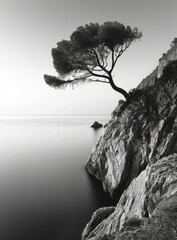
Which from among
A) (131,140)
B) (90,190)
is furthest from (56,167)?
(131,140)

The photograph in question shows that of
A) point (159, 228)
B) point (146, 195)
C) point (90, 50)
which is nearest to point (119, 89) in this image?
Result: point (90, 50)

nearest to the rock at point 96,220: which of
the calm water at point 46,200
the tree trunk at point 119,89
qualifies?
the calm water at point 46,200

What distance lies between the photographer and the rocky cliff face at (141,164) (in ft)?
17.3

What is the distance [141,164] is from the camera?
43.9ft

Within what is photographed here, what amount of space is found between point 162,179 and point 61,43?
15.8 m

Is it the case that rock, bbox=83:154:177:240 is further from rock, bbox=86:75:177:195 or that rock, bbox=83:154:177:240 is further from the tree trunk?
the tree trunk

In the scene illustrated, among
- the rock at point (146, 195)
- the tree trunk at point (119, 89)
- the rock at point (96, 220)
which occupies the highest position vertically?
the tree trunk at point (119, 89)

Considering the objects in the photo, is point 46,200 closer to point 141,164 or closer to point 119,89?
point 141,164

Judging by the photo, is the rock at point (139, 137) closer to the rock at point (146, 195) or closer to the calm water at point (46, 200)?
the calm water at point (46, 200)

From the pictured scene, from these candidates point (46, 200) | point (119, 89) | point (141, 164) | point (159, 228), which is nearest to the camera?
point (159, 228)

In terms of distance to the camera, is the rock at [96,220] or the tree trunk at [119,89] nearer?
the rock at [96,220]

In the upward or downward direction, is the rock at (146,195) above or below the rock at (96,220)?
above

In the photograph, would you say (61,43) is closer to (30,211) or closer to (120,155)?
(120,155)

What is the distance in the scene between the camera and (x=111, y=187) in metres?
14.6
